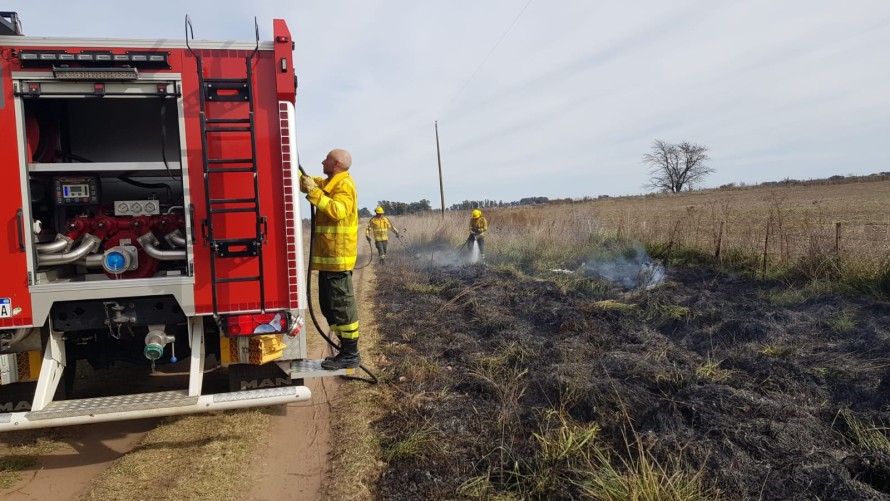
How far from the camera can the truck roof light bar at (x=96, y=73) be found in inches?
130

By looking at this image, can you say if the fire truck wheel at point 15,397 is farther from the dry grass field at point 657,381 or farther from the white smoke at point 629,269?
the white smoke at point 629,269

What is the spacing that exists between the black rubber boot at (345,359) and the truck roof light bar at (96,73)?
2452mm

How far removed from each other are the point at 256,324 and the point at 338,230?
3.17ft

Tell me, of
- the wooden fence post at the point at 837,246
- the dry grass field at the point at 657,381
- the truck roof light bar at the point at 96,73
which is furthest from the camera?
the wooden fence post at the point at 837,246

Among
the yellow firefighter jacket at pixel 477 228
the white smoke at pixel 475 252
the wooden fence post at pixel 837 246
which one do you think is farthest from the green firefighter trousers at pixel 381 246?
the wooden fence post at pixel 837 246

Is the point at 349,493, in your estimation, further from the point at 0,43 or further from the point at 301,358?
the point at 0,43

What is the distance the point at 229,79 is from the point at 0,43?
136cm

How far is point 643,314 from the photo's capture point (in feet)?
23.0

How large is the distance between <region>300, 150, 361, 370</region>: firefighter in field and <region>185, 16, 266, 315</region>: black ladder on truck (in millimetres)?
591

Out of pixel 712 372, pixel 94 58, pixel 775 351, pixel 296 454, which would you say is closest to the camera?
pixel 94 58

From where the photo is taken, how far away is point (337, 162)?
437 cm

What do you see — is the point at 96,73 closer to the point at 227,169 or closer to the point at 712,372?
the point at 227,169

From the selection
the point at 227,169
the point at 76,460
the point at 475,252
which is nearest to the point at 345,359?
the point at 227,169

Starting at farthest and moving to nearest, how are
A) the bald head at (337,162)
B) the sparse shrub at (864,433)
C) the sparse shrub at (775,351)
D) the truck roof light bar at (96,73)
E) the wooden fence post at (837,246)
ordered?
the wooden fence post at (837,246), the sparse shrub at (775,351), the bald head at (337,162), the truck roof light bar at (96,73), the sparse shrub at (864,433)
